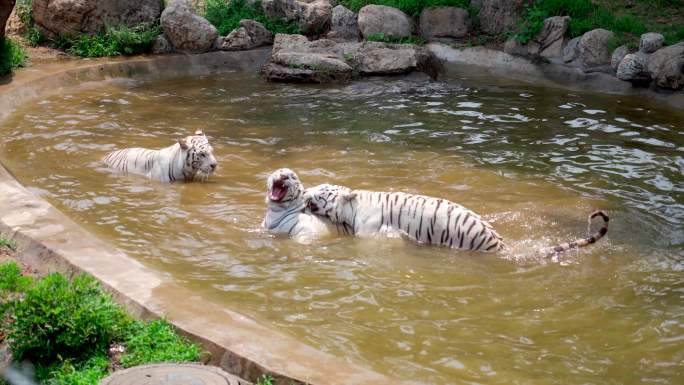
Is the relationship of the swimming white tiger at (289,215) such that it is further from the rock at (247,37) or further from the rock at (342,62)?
the rock at (247,37)

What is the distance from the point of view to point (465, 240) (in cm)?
600

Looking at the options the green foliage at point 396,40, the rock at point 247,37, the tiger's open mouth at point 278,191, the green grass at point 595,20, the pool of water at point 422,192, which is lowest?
the pool of water at point 422,192

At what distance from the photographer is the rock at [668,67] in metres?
11.1

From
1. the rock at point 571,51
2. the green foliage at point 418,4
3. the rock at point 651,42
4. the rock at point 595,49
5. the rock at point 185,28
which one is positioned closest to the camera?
the rock at point 651,42

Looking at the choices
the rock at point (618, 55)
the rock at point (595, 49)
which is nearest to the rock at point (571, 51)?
the rock at point (595, 49)

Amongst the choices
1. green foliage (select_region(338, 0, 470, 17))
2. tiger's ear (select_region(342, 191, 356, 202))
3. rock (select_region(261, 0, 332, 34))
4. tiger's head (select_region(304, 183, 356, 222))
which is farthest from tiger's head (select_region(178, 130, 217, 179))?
green foliage (select_region(338, 0, 470, 17))

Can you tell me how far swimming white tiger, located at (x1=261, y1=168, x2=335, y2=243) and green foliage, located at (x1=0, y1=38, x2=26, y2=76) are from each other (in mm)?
6936

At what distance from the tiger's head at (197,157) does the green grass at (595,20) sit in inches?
294

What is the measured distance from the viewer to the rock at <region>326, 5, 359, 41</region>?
1527 centimetres

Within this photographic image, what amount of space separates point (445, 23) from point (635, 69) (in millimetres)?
4067

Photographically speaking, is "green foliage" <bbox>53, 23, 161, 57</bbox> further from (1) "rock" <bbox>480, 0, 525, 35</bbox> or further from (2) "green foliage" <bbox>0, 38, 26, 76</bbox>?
(1) "rock" <bbox>480, 0, 525, 35</bbox>

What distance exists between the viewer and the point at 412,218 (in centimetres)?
616

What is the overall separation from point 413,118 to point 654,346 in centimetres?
628

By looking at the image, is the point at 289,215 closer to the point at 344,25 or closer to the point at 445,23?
the point at 445,23
